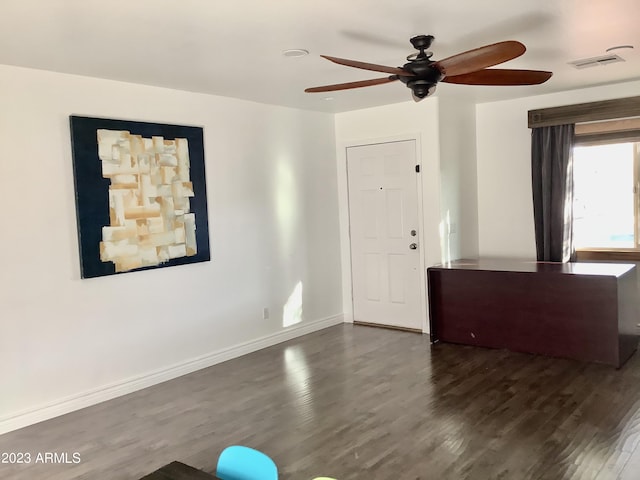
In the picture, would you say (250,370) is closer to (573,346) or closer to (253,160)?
(253,160)

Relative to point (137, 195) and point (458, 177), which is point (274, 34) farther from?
point (458, 177)

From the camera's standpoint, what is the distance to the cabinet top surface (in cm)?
462

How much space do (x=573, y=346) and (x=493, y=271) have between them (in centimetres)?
92

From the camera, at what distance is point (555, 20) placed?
10.4ft

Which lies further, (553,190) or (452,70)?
(553,190)

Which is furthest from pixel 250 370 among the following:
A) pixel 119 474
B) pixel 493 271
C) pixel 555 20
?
pixel 555 20

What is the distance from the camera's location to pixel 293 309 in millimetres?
Result: 5773

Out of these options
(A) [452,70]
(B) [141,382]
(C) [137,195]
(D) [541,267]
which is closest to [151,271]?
(C) [137,195]

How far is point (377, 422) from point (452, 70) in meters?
2.23

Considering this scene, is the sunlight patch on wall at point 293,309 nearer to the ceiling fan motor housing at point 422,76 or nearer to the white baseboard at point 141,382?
the white baseboard at point 141,382

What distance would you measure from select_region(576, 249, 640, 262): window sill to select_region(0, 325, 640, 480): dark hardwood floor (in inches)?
42.9

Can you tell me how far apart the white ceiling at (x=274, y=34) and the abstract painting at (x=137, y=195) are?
442 mm

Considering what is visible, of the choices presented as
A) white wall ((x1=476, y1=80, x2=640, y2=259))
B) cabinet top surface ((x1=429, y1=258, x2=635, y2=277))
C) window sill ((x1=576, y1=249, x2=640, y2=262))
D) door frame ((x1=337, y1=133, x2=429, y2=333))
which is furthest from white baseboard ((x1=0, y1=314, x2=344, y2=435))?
window sill ((x1=576, y1=249, x2=640, y2=262))

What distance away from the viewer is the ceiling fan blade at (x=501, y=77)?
10.3 feet
